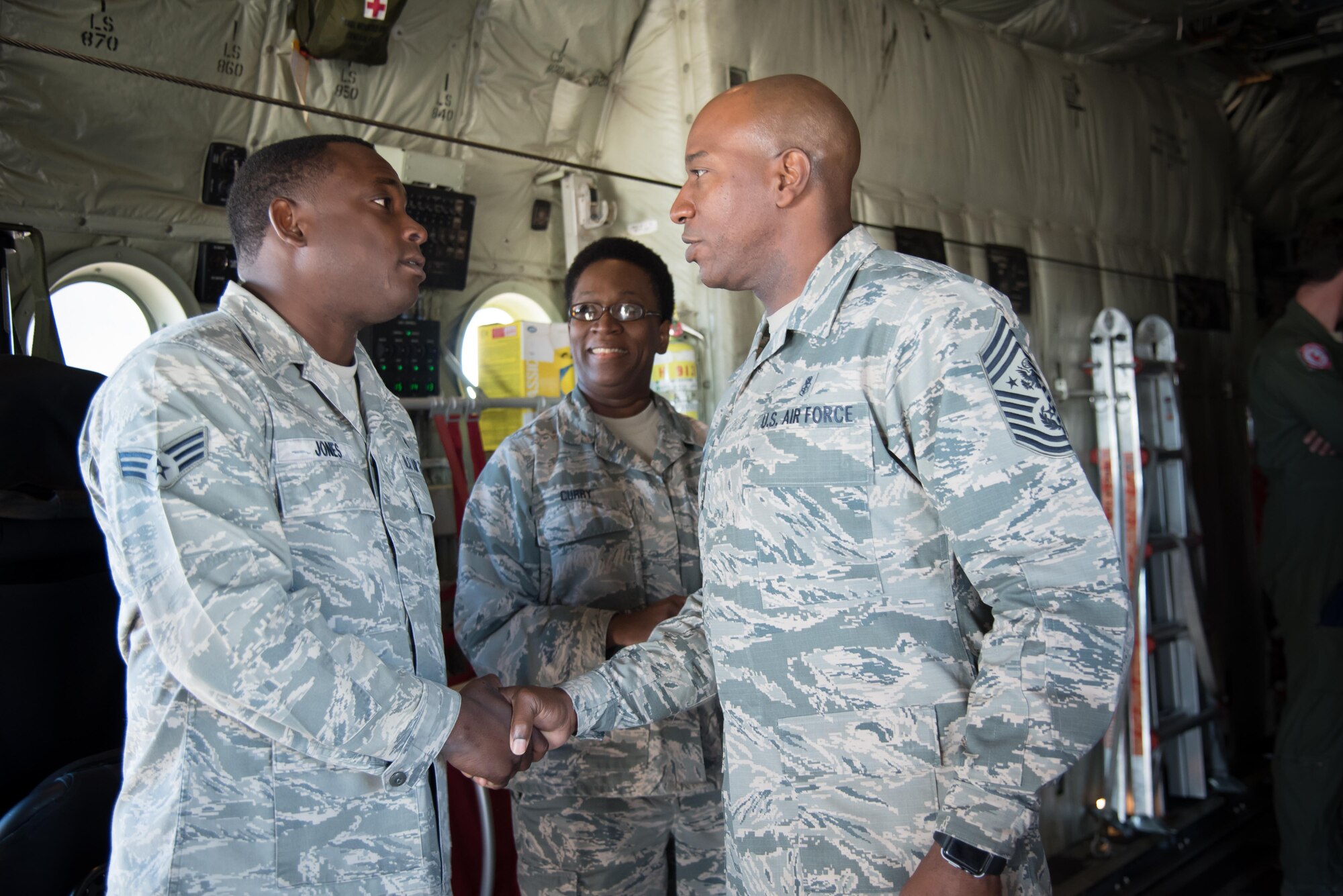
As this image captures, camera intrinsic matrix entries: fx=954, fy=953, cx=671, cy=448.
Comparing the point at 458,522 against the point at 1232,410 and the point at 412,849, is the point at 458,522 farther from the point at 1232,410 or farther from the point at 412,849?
the point at 1232,410

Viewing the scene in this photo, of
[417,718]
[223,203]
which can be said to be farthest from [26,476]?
[223,203]

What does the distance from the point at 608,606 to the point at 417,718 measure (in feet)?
3.06

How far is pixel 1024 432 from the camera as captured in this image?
129cm

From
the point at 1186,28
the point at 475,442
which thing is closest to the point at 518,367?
the point at 475,442

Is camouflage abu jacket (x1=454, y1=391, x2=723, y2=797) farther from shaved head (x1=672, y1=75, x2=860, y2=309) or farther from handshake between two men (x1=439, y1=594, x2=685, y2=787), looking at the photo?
shaved head (x1=672, y1=75, x2=860, y2=309)

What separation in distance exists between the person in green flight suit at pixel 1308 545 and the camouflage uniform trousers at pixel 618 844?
277 cm

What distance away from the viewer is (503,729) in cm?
173

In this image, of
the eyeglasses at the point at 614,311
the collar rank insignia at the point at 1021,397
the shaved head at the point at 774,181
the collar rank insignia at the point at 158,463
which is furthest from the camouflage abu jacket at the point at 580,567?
the collar rank insignia at the point at 1021,397

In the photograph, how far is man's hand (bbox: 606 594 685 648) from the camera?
220cm

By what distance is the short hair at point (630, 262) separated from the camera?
8.80 feet

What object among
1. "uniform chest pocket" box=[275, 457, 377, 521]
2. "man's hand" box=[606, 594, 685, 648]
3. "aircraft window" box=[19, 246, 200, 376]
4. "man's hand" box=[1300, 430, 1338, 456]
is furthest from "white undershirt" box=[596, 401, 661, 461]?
"man's hand" box=[1300, 430, 1338, 456]

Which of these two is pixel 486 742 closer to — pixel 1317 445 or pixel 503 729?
pixel 503 729

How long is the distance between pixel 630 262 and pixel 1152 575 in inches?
134

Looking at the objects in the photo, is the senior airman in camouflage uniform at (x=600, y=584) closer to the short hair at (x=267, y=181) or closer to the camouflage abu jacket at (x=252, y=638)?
the camouflage abu jacket at (x=252, y=638)
